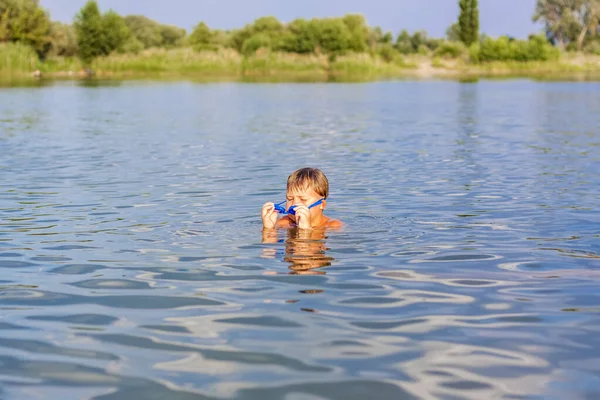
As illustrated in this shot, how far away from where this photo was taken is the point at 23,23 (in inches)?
3310

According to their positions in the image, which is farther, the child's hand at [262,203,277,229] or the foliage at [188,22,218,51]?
the foliage at [188,22,218,51]

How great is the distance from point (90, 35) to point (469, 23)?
38.4 m

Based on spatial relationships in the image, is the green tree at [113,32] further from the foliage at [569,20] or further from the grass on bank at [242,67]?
the foliage at [569,20]

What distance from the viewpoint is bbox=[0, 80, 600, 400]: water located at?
14.1 feet

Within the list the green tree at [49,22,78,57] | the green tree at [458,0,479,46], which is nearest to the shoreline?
the green tree at [458,0,479,46]

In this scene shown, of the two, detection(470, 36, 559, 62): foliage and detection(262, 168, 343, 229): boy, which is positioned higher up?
detection(470, 36, 559, 62): foliage

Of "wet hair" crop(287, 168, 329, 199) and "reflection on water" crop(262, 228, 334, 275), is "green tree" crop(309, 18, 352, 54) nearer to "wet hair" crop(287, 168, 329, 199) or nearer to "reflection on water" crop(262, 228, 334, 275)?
"wet hair" crop(287, 168, 329, 199)

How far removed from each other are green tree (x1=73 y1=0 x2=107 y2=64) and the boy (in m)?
75.8

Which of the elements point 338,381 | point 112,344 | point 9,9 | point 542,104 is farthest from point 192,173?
point 9,9

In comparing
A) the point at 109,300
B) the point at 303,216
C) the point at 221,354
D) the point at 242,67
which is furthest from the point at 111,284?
the point at 242,67

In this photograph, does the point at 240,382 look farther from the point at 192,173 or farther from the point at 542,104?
the point at 542,104

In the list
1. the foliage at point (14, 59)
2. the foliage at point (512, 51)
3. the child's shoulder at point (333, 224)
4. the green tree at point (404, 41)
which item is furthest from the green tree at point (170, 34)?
the child's shoulder at point (333, 224)

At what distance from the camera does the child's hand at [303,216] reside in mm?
7980

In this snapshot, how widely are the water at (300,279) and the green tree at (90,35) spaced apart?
6879 centimetres
